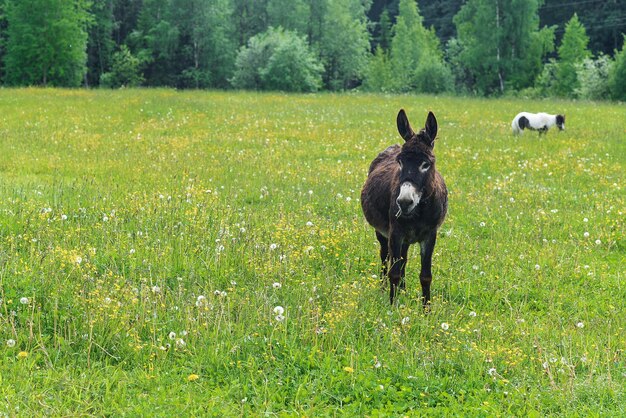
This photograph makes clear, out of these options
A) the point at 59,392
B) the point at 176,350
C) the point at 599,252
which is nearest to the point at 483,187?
the point at 599,252

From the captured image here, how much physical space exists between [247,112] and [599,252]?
22.1m

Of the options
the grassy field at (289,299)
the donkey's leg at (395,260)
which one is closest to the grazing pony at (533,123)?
the grassy field at (289,299)

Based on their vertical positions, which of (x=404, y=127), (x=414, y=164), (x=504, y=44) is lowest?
(x=414, y=164)

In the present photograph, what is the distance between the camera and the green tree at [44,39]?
6144cm

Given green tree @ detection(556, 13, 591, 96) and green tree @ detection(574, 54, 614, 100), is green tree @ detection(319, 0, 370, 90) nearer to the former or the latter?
green tree @ detection(556, 13, 591, 96)

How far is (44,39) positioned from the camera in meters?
61.7

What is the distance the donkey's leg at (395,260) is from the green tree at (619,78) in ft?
177

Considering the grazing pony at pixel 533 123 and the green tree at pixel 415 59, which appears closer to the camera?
the grazing pony at pixel 533 123

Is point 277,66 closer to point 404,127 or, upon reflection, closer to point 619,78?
point 619,78

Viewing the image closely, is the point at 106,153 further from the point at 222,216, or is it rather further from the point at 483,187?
the point at 483,187

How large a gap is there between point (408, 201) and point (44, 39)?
66300 millimetres

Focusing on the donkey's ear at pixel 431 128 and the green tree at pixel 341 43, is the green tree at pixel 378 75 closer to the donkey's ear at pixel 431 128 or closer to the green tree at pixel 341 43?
the green tree at pixel 341 43

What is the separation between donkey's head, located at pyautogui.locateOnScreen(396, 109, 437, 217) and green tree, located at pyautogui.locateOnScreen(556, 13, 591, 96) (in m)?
67.4

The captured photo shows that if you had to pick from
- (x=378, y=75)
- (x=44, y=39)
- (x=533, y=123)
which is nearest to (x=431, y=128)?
(x=533, y=123)
